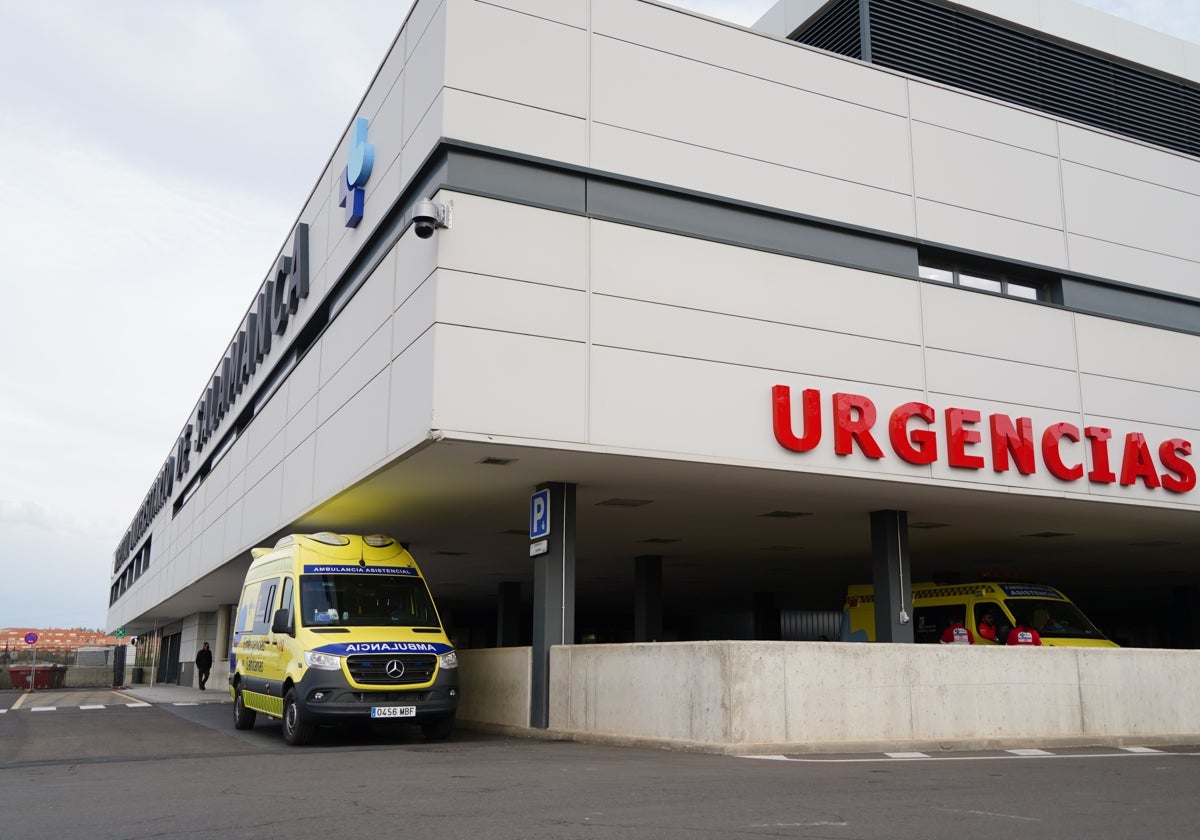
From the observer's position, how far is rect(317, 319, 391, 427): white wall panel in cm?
1606

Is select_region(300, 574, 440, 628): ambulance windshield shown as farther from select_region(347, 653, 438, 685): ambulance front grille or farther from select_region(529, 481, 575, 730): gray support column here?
select_region(529, 481, 575, 730): gray support column

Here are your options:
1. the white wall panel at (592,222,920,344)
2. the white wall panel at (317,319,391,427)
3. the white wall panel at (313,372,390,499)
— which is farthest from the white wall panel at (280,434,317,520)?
the white wall panel at (592,222,920,344)

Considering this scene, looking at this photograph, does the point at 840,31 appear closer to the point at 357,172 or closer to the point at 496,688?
the point at 357,172

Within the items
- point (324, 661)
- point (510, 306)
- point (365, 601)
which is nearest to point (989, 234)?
point (510, 306)

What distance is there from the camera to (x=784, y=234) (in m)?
16.5

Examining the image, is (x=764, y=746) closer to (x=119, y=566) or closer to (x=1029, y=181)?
(x=1029, y=181)

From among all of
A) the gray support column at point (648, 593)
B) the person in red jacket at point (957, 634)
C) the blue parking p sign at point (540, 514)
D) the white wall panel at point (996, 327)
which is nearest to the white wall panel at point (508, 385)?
the blue parking p sign at point (540, 514)

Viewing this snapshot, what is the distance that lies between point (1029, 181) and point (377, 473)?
12.7 metres

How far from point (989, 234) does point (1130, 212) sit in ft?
12.5

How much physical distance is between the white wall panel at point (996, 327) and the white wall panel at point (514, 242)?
20.7ft

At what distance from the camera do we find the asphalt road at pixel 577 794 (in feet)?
21.1

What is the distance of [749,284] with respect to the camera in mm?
15906

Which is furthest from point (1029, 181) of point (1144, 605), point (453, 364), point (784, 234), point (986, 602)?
point (1144, 605)

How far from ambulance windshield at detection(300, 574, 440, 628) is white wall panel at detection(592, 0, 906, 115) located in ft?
28.7
